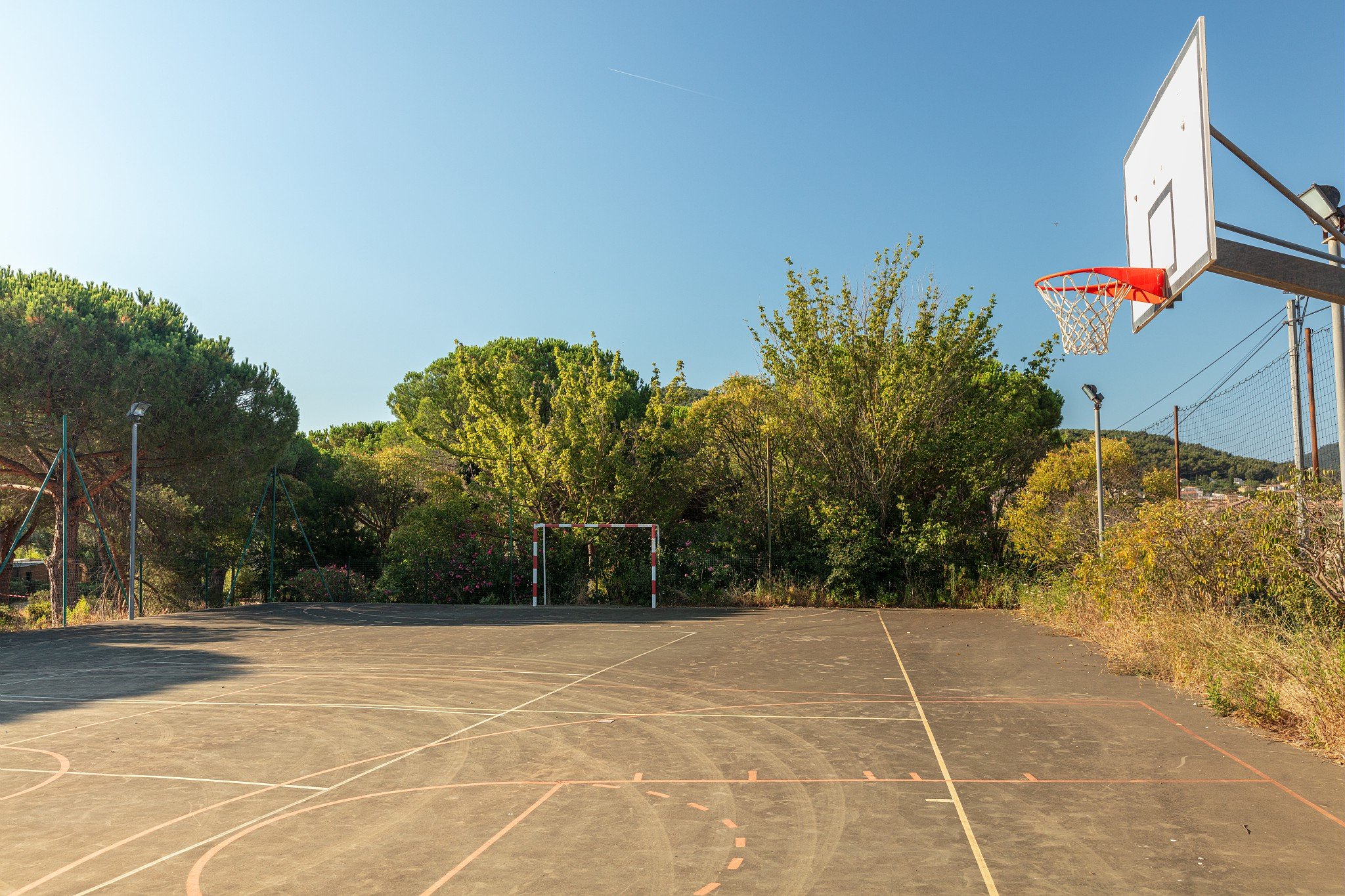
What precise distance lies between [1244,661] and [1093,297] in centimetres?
351

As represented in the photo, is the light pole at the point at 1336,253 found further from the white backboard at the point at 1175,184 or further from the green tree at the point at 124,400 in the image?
the green tree at the point at 124,400

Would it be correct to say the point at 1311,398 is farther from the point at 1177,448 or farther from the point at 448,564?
the point at 448,564

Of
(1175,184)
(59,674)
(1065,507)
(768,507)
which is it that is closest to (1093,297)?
(1175,184)

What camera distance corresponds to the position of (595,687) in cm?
949

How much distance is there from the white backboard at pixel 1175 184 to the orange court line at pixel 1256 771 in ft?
10.9

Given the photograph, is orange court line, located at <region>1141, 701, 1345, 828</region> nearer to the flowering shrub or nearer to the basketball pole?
the basketball pole

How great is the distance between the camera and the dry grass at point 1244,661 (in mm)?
6527

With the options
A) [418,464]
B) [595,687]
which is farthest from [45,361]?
[595,687]

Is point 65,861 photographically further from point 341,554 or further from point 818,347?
point 341,554

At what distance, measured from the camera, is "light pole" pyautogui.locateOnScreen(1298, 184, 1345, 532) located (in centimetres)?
794

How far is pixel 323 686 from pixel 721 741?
4997 mm

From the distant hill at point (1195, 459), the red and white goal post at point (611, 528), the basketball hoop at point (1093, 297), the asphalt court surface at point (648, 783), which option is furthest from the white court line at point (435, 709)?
the red and white goal post at point (611, 528)

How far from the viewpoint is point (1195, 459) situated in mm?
31641

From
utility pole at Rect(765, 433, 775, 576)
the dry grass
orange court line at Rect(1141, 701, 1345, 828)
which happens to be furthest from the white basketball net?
utility pole at Rect(765, 433, 775, 576)
